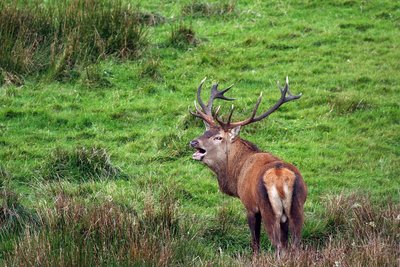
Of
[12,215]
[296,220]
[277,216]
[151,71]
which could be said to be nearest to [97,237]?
[12,215]

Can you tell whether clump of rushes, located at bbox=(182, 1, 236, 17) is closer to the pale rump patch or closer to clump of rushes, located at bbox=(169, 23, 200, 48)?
clump of rushes, located at bbox=(169, 23, 200, 48)

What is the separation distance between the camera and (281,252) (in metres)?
8.19

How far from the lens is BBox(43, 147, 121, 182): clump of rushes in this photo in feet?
33.1

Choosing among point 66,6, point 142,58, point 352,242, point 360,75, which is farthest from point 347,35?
point 352,242

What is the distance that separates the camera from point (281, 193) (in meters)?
8.18

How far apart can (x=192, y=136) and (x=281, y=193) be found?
3.16 metres

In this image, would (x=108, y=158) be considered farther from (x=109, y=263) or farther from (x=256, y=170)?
(x=109, y=263)

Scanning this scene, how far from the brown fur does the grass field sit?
267 mm

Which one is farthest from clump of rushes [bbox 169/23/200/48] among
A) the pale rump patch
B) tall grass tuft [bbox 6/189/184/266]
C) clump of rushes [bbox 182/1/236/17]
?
the pale rump patch

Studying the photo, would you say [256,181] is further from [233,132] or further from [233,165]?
[233,132]

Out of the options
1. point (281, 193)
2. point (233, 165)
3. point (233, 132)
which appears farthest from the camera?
point (233, 132)

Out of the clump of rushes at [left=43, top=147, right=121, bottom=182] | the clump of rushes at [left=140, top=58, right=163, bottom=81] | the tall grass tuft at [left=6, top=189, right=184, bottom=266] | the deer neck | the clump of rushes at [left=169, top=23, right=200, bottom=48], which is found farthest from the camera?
the clump of rushes at [left=169, top=23, right=200, bottom=48]

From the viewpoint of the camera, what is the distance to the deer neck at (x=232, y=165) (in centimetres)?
935

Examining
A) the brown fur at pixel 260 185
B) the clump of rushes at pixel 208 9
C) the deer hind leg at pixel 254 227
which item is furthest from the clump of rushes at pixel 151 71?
the deer hind leg at pixel 254 227
